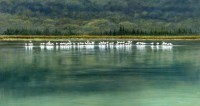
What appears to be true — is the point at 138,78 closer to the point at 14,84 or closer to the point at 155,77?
the point at 155,77

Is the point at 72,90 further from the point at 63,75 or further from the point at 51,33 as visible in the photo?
the point at 51,33

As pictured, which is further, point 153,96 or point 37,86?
point 37,86

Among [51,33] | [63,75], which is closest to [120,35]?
[51,33]

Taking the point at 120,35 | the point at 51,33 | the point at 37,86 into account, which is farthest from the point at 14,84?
the point at 51,33

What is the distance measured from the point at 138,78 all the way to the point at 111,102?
537 centimetres

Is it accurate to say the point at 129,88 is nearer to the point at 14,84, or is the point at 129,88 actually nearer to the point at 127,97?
the point at 127,97

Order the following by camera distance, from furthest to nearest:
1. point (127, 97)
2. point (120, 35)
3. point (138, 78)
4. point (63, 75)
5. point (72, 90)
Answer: point (120, 35), point (63, 75), point (138, 78), point (72, 90), point (127, 97)

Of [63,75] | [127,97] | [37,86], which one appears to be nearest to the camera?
[127,97]

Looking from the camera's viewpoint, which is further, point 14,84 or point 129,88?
point 14,84

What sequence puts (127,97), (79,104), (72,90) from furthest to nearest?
(72,90) < (127,97) < (79,104)

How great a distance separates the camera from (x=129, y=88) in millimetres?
13812

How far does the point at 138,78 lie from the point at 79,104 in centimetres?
598

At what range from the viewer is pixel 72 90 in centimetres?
1345

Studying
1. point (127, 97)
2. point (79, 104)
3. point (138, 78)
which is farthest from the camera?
point (138, 78)
